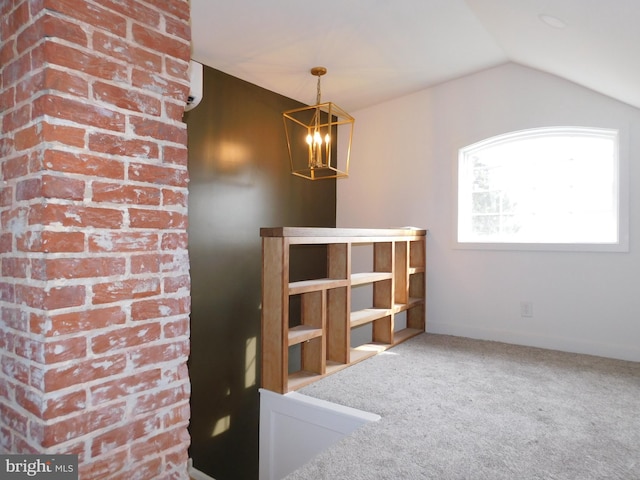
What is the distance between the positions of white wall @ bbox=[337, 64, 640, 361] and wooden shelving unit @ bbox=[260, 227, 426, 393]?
1.04ft

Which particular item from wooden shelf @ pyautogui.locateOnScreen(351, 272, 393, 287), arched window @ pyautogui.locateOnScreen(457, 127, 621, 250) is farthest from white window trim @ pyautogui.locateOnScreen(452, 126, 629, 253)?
wooden shelf @ pyautogui.locateOnScreen(351, 272, 393, 287)

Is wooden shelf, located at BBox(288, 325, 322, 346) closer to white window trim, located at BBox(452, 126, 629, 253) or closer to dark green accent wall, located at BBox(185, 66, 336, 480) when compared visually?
dark green accent wall, located at BBox(185, 66, 336, 480)

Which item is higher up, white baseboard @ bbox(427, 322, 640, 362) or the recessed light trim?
the recessed light trim

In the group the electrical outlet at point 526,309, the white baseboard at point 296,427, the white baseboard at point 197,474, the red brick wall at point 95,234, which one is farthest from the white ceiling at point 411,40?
the white baseboard at point 197,474

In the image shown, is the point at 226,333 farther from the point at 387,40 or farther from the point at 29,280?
the point at 387,40

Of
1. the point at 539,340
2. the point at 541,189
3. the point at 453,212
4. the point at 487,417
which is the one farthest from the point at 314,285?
the point at 541,189

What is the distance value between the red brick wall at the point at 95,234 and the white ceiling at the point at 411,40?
50.5 inches

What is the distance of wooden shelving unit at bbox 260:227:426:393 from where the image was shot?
2340 mm

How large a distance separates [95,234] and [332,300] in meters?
1.76

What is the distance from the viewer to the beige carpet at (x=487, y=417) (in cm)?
160

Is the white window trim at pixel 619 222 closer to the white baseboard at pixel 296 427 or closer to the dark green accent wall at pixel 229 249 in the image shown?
the dark green accent wall at pixel 229 249

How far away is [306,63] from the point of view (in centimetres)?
331

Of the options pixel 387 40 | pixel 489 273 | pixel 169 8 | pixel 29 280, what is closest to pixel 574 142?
pixel 489 273

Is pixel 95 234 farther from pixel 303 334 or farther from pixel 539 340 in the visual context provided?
pixel 539 340
